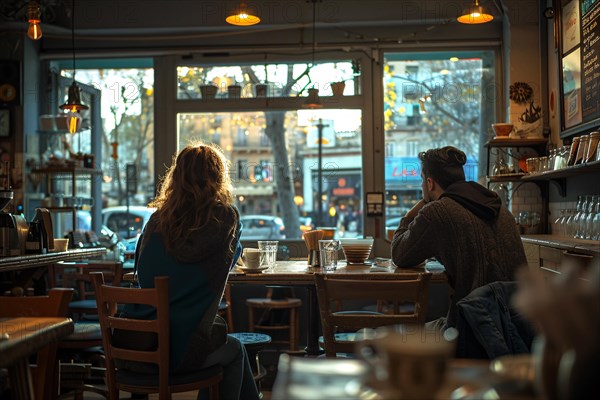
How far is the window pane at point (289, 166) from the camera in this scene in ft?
21.5

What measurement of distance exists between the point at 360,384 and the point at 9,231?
3.21 metres

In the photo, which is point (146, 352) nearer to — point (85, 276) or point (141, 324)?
point (141, 324)

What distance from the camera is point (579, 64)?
16.7 ft

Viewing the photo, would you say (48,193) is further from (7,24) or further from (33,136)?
(7,24)

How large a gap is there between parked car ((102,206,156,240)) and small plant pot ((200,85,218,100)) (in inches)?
53.1

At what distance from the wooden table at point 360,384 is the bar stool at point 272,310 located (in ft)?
14.2

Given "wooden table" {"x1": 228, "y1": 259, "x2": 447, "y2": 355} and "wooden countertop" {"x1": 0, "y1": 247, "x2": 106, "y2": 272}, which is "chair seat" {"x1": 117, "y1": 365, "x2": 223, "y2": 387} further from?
"wooden countertop" {"x1": 0, "y1": 247, "x2": 106, "y2": 272}

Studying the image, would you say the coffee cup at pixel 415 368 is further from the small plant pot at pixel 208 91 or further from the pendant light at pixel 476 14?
the small plant pot at pixel 208 91

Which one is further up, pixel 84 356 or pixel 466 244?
pixel 466 244

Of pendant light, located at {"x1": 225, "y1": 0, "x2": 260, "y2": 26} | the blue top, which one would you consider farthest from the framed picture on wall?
the blue top

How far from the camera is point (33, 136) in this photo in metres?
6.60

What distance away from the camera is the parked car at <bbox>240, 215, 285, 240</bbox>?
6711 millimetres

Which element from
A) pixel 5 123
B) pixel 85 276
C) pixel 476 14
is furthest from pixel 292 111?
pixel 5 123

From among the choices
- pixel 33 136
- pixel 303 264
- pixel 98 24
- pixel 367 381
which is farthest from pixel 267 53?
pixel 367 381
